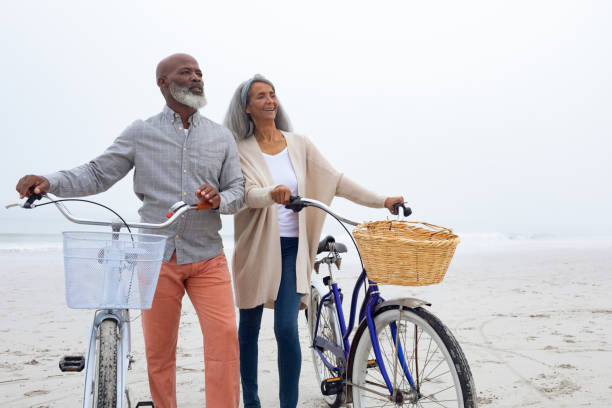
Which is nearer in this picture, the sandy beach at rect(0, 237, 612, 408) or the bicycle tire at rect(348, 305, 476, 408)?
the bicycle tire at rect(348, 305, 476, 408)

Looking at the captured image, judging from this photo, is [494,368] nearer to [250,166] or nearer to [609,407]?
[609,407]

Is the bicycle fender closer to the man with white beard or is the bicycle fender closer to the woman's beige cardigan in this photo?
the woman's beige cardigan

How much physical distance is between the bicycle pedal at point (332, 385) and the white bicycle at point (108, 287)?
1507 millimetres

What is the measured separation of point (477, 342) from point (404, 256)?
3.48 meters

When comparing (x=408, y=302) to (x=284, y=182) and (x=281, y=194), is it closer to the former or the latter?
(x=281, y=194)

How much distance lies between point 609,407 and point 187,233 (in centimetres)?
295

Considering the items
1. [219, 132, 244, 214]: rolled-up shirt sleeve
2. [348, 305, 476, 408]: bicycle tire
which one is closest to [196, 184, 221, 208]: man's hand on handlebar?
[219, 132, 244, 214]: rolled-up shirt sleeve

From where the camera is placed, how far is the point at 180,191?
2701mm

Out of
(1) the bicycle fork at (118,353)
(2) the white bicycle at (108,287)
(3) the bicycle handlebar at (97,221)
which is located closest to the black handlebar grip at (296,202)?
(3) the bicycle handlebar at (97,221)

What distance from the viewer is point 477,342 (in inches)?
207

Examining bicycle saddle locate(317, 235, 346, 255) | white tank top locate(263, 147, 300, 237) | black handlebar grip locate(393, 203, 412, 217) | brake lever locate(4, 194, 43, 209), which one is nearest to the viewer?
brake lever locate(4, 194, 43, 209)

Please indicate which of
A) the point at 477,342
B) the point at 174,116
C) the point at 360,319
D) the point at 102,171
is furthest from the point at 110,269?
the point at 477,342

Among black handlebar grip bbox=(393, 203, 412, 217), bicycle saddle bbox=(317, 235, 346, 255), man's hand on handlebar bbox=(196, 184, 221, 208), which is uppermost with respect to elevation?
man's hand on handlebar bbox=(196, 184, 221, 208)

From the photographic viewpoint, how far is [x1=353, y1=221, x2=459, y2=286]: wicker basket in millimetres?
2195
